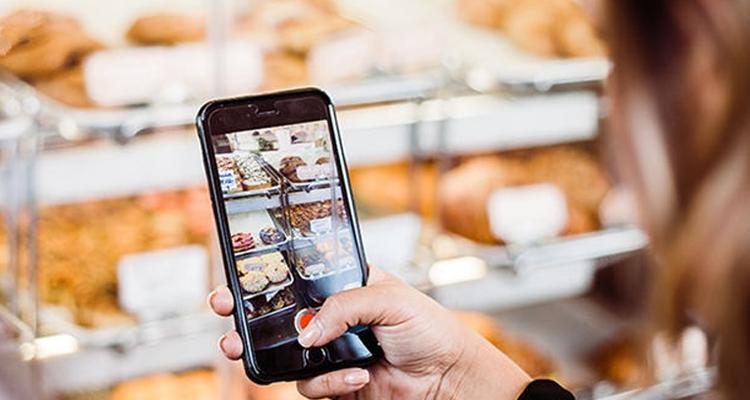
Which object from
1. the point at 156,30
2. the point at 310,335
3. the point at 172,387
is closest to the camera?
the point at 310,335

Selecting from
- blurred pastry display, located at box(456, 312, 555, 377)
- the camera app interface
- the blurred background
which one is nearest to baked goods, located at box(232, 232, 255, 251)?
the camera app interface

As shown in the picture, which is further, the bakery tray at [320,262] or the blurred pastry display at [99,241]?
the blurred pastry display at [99,241]

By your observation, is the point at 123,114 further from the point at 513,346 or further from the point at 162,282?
the point at 513,346

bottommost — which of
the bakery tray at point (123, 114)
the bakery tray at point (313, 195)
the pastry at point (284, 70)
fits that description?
the bakery tray at point (313, 195)

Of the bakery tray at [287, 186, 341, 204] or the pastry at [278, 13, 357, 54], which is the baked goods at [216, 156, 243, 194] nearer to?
the bakery tray at [287, 186, 341, 204]

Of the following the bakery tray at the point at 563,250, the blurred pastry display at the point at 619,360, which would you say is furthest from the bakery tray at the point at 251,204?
the blurred pastry display at the point at 619,360

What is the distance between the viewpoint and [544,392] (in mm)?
872

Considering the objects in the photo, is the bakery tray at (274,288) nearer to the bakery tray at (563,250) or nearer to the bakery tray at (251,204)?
the bakery tray at (251,204)

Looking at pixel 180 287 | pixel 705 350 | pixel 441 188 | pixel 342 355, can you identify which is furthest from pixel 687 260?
pixel 705 350

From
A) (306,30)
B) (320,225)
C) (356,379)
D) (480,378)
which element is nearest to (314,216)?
(320,225)

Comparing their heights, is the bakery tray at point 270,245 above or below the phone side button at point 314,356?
above

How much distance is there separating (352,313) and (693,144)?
30 cm

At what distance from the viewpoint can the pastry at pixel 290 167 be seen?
757 mm

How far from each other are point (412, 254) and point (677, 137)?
70 centimetres
